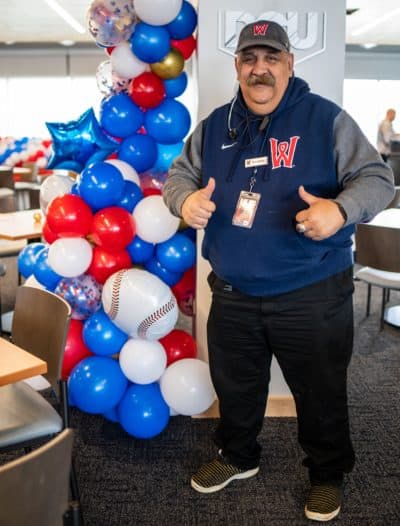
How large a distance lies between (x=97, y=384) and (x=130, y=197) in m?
0.80

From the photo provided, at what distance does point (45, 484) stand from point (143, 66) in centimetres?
188

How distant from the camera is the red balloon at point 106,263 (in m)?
2.37

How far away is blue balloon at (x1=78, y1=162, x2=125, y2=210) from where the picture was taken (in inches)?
88.8

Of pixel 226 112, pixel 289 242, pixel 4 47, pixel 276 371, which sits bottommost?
pixel 276 371

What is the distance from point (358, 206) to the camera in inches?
60.7

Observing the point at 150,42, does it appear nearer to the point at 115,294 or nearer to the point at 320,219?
the point at 115,294

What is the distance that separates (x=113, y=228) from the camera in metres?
2.26

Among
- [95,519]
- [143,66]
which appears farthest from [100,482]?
[143,66]

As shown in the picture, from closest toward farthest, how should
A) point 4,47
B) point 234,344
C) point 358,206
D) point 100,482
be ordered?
point 358,206
point 234,344
point 100,482
point 4,47

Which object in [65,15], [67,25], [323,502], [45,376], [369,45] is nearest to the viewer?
[45,376]

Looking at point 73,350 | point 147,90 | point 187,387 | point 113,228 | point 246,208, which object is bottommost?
point 187,387

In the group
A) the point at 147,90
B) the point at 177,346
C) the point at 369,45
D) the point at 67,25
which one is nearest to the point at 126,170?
the point at 147,90

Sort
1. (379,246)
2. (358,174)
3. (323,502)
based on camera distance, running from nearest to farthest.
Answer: (358,174), (323,502), (379,246)

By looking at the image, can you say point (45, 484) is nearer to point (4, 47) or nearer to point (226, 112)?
point (226, 112)
